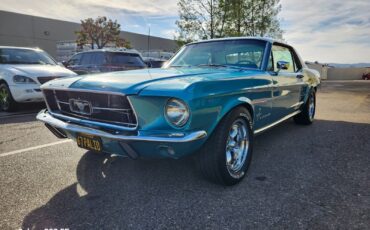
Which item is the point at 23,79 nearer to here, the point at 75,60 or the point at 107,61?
the point at 107,61

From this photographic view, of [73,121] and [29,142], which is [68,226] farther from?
[29,142]

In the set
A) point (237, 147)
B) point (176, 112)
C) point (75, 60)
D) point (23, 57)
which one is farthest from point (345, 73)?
point (176, 112)

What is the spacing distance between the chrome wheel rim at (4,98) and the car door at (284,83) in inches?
231

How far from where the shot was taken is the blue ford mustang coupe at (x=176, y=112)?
219 centimetres

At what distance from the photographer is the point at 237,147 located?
2.87 metres

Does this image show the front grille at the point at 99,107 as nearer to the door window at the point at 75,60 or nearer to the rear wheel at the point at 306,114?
the rear wheel at the point at 306,114

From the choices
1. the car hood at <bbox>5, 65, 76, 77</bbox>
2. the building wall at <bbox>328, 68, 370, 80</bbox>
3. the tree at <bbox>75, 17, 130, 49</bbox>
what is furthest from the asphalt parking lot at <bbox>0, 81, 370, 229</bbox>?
the building wall at <bbox>328, 68, 370, 80</bbox>

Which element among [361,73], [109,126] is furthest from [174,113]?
[361,73]

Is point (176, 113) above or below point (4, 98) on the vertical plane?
above

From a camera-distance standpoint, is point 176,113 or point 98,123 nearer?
point 176,113

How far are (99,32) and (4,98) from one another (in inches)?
1049

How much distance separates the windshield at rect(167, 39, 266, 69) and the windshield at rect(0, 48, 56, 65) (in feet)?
16.2

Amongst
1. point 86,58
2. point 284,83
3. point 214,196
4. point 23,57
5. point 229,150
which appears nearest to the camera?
point 214,196

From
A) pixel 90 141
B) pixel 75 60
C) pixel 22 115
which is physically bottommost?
pixel 22 115
